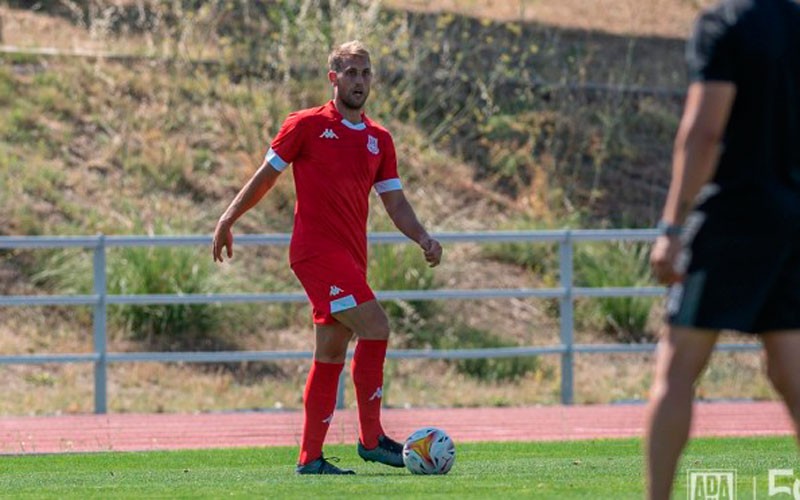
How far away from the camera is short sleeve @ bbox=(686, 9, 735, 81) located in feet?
17.5

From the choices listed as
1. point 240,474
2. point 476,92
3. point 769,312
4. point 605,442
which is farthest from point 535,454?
point 476,92

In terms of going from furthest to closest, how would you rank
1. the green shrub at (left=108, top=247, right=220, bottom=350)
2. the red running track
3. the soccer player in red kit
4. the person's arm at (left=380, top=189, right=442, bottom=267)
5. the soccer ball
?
the green shrub at (left=108, top=247, right=220, bottom=350) < the red running track < the person's arm at (left=380, top=189, right=442, bottom=267) < the soccer player in red kit < the soccer ball

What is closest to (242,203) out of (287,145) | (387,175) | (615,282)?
(287,145)

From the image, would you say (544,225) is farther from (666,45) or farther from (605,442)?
(605,442)

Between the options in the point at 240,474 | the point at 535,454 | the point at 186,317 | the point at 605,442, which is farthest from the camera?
the point at 186,317

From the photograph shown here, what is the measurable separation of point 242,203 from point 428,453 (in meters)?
1.63

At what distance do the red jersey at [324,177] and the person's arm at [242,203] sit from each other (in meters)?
0.06

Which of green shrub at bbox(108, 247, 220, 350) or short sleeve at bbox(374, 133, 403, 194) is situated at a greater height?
short sleeve at bbox(374, 133, 403, 194)

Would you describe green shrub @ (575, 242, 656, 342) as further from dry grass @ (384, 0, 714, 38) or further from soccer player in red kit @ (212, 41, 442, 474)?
soccer player in red kit @ (212, 41, 442, 474)

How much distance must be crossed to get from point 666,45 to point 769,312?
75.0 ft

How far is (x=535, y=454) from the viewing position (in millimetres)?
10859

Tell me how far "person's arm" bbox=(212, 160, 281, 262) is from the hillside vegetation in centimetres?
720

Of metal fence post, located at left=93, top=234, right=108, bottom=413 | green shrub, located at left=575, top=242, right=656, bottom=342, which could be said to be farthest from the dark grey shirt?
green shrub, located at left=575, top=242, right=656, bottom=342

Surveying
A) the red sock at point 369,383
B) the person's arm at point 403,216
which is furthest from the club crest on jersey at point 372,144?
the red sock at point 369,383
